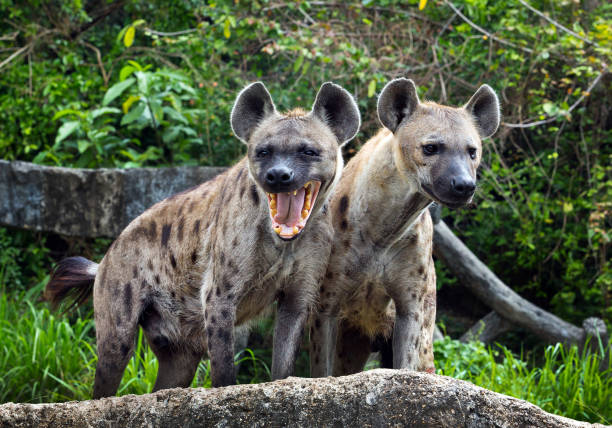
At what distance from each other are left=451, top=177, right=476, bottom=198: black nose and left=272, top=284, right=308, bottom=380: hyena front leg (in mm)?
829

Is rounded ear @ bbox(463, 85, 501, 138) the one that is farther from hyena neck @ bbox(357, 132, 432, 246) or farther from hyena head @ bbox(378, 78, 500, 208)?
hyena neck @ bbox(357, 132, 432, 246)

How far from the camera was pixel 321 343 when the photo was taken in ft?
12.8

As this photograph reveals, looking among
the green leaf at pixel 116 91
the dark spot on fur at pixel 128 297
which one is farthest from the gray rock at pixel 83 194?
the dark spot on fur at pixel 128 297

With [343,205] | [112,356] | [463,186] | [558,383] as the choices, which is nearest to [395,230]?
[343,205]

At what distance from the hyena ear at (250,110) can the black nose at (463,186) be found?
0.93m

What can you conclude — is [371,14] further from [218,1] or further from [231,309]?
[231,309]

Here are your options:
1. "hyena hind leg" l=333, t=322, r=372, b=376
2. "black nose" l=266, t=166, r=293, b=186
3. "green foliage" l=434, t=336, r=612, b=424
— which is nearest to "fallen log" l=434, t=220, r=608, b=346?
"green foliage" l=434, t=336, r=612, b=424

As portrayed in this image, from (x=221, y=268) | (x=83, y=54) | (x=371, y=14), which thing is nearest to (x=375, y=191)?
(x=221, y=268)

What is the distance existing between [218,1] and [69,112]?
66.2 inches

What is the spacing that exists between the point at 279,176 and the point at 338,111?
0.61m

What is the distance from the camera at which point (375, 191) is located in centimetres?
393

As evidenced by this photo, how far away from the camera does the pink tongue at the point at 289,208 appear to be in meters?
3.39

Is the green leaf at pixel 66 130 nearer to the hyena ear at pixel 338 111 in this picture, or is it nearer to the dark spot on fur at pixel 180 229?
the dark spot on fur at pixel 180 229

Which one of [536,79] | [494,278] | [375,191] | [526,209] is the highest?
[536,79]
